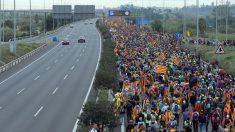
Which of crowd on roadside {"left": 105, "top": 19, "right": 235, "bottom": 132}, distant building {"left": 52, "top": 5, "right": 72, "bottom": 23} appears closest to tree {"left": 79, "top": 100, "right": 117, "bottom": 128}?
crowd on roadside {"left": 105, "top": 19, "right": 235, "bottom": 132}

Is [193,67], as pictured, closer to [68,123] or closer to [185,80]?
[185,80]

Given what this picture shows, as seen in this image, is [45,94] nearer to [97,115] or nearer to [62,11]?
[97,115]

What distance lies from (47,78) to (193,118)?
22920 millimetres

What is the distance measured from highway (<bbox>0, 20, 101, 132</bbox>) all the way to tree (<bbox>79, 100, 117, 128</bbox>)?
433 cm

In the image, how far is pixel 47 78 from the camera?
4191 centimetres

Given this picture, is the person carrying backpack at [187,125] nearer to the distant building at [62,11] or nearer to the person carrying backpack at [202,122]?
the person carrying backpack at [202,122]

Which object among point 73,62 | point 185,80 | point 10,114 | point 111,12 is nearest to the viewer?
point 10,114

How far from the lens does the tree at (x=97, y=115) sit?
60.2 feet

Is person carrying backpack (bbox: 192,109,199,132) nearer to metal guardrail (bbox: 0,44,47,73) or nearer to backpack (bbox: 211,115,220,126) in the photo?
backpack (bbox: 211,115,220,126)

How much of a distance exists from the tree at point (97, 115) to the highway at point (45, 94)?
4328mm

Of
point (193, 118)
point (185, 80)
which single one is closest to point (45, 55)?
point (185, 80)

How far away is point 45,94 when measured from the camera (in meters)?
33.4

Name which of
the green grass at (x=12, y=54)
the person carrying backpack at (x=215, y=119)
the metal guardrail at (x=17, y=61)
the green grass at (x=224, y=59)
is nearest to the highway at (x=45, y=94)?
the metal guardrail at (x=17, y=61)

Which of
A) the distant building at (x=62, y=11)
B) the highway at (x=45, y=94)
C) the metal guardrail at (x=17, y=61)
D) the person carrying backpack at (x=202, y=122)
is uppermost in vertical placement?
the distant building at (x=62, y=11)
